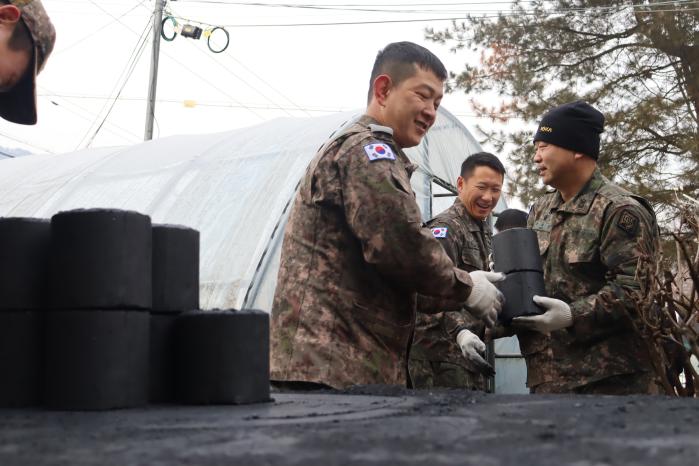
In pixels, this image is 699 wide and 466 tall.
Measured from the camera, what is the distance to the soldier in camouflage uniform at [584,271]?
9.67 feet

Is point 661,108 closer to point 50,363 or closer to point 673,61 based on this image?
point 673,61

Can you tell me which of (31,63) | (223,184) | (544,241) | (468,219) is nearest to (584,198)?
(544,241)

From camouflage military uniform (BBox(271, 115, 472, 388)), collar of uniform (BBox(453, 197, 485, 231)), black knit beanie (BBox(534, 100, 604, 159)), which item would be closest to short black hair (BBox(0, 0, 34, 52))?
camouflage military uniform (BBox(271, 115, 472, 388))

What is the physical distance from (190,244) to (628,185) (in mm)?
7593

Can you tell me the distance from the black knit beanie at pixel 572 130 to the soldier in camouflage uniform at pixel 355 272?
1059 millimetres

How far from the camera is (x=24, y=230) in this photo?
65.6 inches

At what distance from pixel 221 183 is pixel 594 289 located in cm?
438

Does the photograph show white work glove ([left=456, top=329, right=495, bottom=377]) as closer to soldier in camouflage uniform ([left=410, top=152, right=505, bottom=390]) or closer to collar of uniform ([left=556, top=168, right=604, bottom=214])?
soldier in camouflage uniform ([left=410, top=152, right=505, bottom=390])

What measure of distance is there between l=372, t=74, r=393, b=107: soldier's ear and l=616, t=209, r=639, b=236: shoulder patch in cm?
98

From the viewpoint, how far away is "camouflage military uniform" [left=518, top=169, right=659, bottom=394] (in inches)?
116

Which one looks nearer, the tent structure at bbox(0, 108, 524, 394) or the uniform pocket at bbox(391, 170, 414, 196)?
the uniform pocket at bbox(391, 170, 414, 196)

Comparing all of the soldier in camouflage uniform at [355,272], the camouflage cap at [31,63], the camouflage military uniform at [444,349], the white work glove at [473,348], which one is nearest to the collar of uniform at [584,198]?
the white work glove at [473,348]

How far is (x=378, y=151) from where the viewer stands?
7.63 ft

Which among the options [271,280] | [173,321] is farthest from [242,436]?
[271,280]
